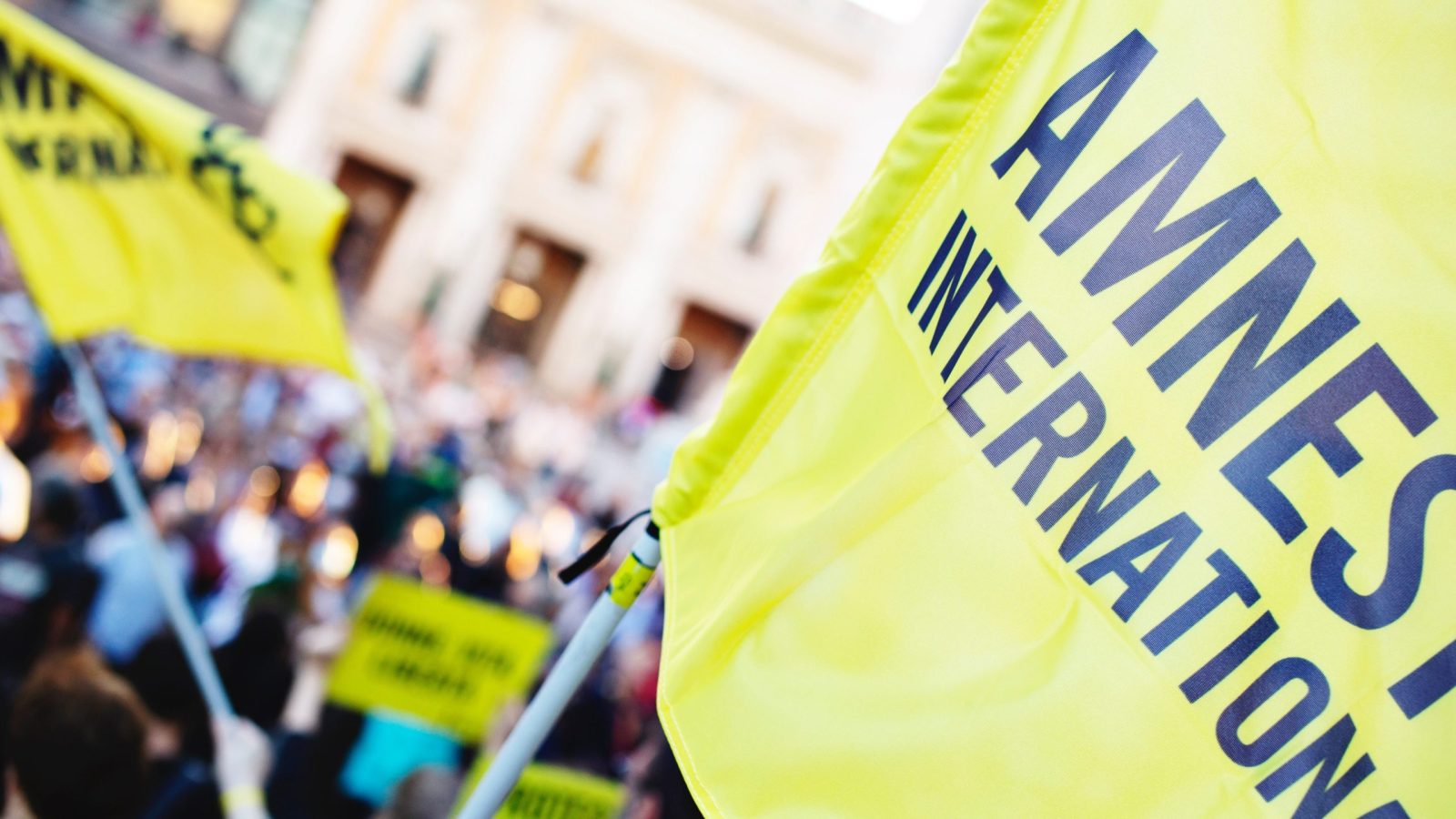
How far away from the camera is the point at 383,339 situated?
23422 mm

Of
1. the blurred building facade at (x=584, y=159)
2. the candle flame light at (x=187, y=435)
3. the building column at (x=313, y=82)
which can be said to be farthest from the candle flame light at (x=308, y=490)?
the building column at (x=313, y=82)

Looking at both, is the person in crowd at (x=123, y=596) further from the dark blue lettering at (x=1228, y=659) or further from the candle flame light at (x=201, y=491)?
the dark blue lettering at (x=1228, y=659)

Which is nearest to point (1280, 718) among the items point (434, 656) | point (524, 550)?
point (434, 656)

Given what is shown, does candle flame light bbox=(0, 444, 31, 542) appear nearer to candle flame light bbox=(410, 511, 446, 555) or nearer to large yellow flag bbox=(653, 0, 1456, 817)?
large yellow flag bbox=(653, 0, 1456, 817)

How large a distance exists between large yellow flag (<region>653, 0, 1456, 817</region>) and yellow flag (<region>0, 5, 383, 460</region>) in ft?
8.72

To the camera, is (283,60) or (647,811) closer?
(647,811)

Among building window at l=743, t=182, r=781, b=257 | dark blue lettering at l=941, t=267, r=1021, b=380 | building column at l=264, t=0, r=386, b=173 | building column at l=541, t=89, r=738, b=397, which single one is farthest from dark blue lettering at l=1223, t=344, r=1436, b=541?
building window at l=743, t=182, r=781, b=257

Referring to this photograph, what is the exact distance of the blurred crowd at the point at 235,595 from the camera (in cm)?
267

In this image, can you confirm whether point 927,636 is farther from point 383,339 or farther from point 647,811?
point 383,339

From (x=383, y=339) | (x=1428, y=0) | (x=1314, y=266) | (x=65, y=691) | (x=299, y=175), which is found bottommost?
(x=383, y=339)

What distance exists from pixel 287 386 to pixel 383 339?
1064cm

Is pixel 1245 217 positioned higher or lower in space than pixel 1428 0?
lower

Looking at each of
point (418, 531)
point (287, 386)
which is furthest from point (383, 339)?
point (418, 531)

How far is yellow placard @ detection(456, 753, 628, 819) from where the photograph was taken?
112 inches
